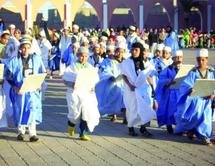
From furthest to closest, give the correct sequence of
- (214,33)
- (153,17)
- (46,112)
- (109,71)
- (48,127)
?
(153,17) → (214,33) → (46,112) → (109,71) → (48,127)

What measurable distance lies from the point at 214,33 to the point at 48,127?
2861cm

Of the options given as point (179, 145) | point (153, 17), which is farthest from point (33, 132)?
point (153, 17)

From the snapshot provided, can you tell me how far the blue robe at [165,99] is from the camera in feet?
30.8

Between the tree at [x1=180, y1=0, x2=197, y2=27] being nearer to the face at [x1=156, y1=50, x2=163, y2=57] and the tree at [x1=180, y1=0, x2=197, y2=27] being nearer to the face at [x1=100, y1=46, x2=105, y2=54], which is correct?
the face at [x1=100, y1=46, x2=105, y2=54]

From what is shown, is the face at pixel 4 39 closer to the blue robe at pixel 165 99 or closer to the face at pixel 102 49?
the face at pixel 102 49

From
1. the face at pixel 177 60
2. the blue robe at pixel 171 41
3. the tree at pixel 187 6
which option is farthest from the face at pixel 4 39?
the tree at pixel 187 6

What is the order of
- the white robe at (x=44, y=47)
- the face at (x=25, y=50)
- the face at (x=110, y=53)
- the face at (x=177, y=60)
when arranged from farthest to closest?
the white robe at (x=44, y=47), the face at (x=110, y=53), the face at (x=177, y=60), the face at (x=25, y=50)

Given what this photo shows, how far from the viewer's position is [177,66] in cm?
930

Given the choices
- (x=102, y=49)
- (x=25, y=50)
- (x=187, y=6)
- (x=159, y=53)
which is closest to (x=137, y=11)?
(x=187, y=6)

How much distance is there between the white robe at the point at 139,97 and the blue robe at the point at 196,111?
2.22 feet

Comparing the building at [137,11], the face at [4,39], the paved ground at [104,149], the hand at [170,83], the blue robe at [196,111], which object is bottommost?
the paved ground at [104,149]

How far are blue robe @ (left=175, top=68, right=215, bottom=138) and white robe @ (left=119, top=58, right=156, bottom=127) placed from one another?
68 cm

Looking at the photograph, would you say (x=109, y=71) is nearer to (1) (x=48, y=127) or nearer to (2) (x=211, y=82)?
(1) (x=48, y=127)

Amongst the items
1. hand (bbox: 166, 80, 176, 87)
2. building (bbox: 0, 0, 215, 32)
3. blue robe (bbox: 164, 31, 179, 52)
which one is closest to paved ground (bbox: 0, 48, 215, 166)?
hand (bbox: 166, 80, 176, 87)
